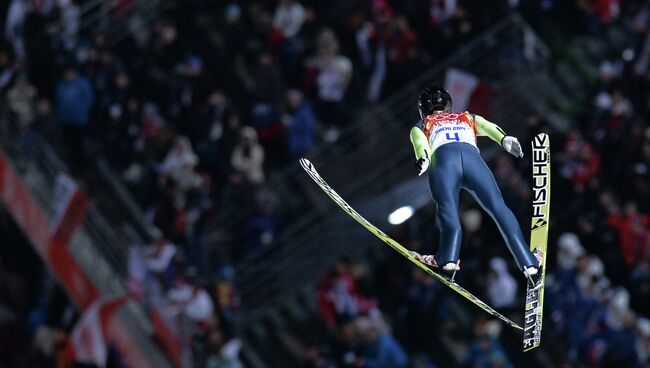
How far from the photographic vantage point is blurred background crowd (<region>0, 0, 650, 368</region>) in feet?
66.1

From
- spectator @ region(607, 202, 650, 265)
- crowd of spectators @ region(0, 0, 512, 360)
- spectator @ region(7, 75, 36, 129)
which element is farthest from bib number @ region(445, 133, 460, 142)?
spectator @ region(7, 75, 36, 129)

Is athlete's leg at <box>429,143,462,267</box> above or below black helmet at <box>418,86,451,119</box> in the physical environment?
below

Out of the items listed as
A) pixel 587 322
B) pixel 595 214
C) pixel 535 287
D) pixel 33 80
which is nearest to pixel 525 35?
pixel 595 214

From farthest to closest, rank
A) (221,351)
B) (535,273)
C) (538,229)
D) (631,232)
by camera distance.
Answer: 1. (631,232)
2. (221,351)
3. (538,229)
4. (535,273)

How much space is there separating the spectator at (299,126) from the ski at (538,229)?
27.8 feet

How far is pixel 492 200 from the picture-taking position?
12.9 meters

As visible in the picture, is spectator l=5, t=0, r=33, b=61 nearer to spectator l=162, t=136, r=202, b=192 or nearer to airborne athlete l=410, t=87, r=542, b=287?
spectator l=162, t=136, r=202, b=192

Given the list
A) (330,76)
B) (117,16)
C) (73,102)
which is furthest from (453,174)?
(117,16)

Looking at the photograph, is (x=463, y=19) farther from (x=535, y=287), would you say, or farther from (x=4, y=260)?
(x=535, y=287)

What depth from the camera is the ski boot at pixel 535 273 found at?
510 inches

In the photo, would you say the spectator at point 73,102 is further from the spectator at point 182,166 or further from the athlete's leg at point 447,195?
the athlete's leg at point 447,195

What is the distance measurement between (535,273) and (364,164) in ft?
29.9

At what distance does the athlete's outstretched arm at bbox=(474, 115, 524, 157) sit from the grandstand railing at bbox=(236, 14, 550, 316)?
8151 mm

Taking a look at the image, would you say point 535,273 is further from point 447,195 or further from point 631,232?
point 631,232
